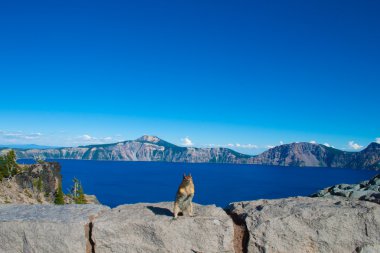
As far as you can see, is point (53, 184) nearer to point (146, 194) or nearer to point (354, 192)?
point (146, 194)

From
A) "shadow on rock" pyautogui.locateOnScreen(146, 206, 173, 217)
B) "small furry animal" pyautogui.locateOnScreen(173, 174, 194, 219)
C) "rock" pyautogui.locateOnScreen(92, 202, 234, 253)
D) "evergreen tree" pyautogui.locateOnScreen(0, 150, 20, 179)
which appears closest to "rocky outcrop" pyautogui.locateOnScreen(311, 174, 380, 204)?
"rock" pyautogui.locateOnScreen(92, 202, 234, 253)

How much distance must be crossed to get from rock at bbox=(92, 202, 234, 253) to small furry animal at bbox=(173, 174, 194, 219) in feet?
0.71

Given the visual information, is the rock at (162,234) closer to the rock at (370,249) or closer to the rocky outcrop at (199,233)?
Answer: the rocky outcrop at (199,233)

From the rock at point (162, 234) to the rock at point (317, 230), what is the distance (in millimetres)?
490

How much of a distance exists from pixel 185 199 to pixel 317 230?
2.01 meters

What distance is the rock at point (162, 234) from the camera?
5.21 metres

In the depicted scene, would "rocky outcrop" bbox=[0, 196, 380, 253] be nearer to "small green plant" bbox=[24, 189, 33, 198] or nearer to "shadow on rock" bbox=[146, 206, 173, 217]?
"shadow on rock" bbox=[146, 206, 173, 217]

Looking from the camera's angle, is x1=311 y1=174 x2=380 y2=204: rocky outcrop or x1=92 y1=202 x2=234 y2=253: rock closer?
x1=92 y1=202 x2=234 y2=253: rock

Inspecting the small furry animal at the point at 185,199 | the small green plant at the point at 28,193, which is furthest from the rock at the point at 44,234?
the small green plant at the point at 28,193

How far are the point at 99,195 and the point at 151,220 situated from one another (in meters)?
133

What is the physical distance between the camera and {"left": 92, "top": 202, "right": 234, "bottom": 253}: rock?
5215 millimetres

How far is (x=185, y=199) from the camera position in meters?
5.82

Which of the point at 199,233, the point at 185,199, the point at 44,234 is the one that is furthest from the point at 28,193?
the point at 199,233

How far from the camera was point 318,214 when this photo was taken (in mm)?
5352
